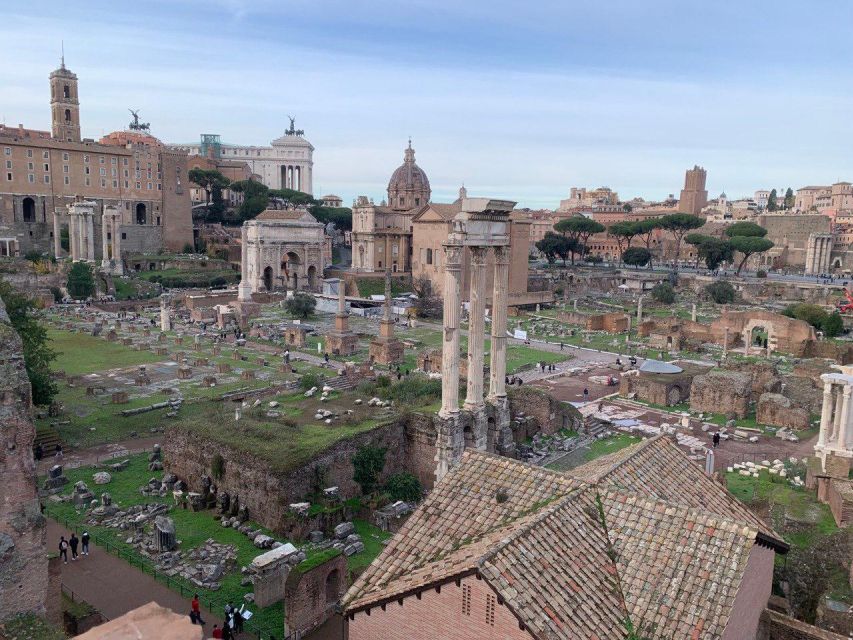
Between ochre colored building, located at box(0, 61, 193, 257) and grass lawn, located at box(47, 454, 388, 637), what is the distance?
→ 54.4 m

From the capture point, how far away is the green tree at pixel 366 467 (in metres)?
17.2

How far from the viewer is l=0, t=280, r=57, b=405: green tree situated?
20.5 meters

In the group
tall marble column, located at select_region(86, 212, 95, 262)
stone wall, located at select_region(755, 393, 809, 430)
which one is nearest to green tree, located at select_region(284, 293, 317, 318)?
tall marble column, located at select_region(86, 212, 95, 262)

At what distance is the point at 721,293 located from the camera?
58250mm

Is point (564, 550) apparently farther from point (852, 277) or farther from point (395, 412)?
point (852, 277)

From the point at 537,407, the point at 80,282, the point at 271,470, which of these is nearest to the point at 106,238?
the point at 80,282

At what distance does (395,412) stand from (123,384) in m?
14.6

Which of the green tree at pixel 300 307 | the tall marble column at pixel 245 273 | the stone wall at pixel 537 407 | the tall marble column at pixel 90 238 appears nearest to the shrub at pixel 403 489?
the stone wall at pixel 537 407

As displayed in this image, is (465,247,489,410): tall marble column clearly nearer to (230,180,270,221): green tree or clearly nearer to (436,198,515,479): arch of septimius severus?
(436,198,515,479): arch of septimius severus

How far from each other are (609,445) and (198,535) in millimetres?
13506

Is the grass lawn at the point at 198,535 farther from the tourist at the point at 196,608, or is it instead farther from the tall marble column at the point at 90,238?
the tall marble column at the point at 90,238

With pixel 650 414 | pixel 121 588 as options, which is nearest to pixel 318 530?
pixel 121 588

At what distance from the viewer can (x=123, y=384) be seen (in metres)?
28.7

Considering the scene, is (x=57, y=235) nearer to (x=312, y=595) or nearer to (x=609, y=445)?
(x=609, y=445)
